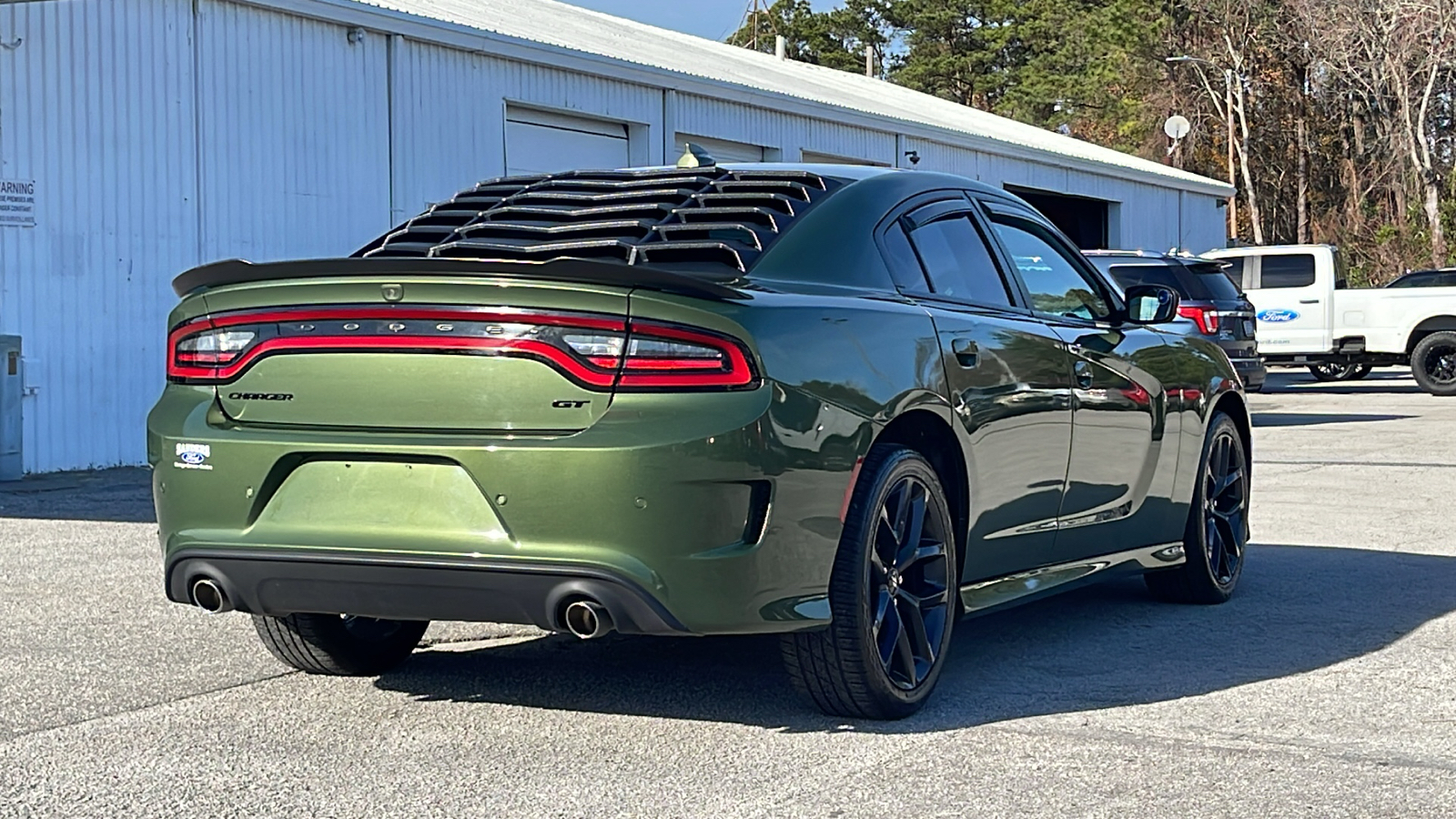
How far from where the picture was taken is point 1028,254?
6277 mm

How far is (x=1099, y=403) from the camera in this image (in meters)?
6.14

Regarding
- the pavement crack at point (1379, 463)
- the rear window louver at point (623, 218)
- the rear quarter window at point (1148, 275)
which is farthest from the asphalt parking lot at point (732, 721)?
the rear quarter window at point (1148, 275)

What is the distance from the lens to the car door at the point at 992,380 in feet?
17.4

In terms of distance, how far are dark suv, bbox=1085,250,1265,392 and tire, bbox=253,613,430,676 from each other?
40.2 feet

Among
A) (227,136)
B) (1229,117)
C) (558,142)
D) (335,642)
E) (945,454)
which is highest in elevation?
(1229,117)

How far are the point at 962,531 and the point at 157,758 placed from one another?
2266 millimetres

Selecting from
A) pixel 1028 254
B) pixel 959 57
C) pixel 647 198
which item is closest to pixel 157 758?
pixel 647 198

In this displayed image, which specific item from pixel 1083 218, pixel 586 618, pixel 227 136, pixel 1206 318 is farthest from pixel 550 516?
pixel 1083 218

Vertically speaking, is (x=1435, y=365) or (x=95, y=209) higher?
(x=95, y=209)

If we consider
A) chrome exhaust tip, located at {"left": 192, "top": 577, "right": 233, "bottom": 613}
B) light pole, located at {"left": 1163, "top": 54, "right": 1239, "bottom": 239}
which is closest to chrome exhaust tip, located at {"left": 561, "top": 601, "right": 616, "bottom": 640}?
chrome exhaust tip, located at {"left": 192, "top": 577, "right": 233, "bottom": 613}

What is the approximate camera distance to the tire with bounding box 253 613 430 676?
17.6 feet

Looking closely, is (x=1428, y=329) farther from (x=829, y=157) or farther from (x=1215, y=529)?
(x=1215, y=529)

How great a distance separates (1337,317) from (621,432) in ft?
72.1

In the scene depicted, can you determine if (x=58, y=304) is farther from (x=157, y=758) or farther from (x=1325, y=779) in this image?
(x=1325, y=779)
